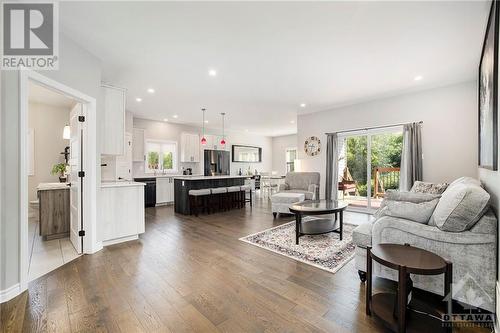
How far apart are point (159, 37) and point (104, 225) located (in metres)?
2.85

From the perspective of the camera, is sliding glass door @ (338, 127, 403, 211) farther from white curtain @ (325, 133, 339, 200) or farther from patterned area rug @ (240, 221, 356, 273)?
patterned area rug @ (240, 221, 356, 273)

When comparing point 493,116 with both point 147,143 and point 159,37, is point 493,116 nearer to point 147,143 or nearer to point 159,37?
point 159,37

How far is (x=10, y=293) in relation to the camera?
200 cm

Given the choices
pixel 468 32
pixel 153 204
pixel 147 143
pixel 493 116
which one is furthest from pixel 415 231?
pixel 147 143

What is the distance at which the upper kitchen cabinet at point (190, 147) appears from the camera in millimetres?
7844

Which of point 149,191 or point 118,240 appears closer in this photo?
point 118,240

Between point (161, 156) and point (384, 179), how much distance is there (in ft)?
22.4

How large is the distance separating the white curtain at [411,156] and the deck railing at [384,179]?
27 cm

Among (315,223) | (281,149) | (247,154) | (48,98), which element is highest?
(48,98)

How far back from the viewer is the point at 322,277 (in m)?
2.36

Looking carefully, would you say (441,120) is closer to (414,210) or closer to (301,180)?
(301,180)

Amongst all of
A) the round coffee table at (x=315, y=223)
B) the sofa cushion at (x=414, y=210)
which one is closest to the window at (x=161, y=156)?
the round coffee table at (x=315, y=223)

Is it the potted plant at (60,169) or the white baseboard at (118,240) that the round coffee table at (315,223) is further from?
the potted plant at (60,169)

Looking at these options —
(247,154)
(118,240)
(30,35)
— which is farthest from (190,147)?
(30,35)
